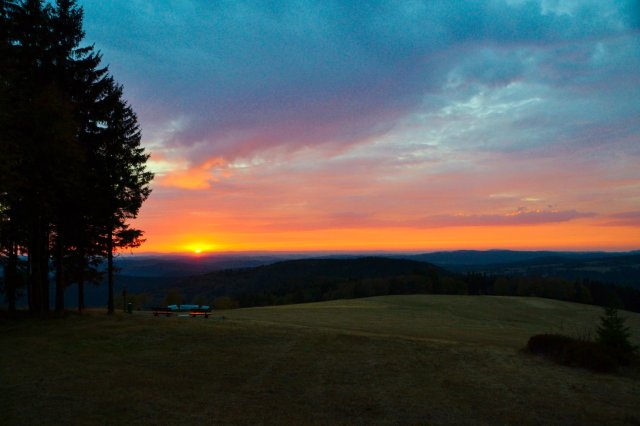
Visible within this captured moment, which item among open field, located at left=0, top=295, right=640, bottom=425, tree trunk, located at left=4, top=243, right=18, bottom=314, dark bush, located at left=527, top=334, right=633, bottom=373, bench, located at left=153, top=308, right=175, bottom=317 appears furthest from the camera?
bench, located at left=153, top=308, right=175, bottom=317

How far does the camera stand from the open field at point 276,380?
1053cm

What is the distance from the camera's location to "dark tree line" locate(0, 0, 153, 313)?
831 inches

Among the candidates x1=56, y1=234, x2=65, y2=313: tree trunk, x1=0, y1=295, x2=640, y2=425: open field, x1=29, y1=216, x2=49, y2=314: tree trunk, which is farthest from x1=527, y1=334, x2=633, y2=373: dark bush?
x1=29, y1=216, x2=49, y2=314: tree trunk

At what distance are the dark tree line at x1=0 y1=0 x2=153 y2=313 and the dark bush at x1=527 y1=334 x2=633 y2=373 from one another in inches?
929

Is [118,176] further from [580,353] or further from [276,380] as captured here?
[580,353]

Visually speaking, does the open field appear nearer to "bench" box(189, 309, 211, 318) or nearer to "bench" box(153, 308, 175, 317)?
"bench" box(189, 309, 211, 318)

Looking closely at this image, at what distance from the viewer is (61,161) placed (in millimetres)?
22000

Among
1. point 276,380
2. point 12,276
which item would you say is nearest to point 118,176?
point 12,276

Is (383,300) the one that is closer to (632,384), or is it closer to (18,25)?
(632,384)

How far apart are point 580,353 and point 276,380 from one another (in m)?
12.1

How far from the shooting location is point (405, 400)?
11.8 metres

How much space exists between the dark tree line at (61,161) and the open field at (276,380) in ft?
16.5

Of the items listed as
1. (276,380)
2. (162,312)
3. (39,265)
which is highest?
(39,265)

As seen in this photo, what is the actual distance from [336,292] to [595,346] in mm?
114025
